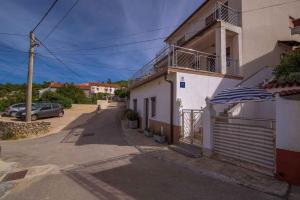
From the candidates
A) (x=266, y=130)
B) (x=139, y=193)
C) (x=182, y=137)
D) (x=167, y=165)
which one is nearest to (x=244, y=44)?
(x=182, y=137)

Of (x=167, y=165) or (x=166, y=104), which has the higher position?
(x=166, y=104)

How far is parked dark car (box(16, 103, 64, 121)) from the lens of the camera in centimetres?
2480

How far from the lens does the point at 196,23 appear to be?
18.7m

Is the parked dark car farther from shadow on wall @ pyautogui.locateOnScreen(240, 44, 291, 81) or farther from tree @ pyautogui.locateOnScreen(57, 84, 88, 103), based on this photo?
shadow on wall @ pyautogui.locateOnScreen(240, 44, 291, 81)

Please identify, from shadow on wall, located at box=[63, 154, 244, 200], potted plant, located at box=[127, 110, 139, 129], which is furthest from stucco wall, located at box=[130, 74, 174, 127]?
shadow on wall, located at box=[63, 154, 244, 200]

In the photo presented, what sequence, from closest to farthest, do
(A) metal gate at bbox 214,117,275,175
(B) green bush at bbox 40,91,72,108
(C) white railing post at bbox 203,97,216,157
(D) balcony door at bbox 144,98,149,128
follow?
1. (A) metal gate at bbox 214,117,275,175
2. (C) white railing post at bbox 203,97,216,157
3. (D) balcony door at bbox 144,98,149,128
4. (B) green bush at bbox 40,91,72,108

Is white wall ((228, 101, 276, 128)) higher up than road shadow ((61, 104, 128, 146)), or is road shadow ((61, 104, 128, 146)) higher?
white wall ((228, 101, 276, 128))

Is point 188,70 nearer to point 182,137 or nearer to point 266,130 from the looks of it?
point 182,137

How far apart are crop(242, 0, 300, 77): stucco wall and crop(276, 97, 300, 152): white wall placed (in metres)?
8.06

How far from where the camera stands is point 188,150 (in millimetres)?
9664

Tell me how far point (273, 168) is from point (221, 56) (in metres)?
7.67

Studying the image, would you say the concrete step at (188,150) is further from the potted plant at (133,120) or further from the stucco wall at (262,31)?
the potted plant at (133,120)

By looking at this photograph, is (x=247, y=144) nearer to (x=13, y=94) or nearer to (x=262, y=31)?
(x=262, y=31)

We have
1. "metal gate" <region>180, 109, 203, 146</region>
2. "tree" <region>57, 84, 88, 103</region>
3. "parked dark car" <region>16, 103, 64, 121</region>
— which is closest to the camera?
"metal gate" <region>180, 109, 203, 146</region>
